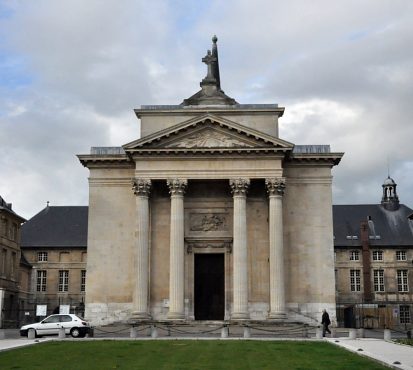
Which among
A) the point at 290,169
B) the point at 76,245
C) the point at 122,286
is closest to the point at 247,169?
the point at 290,169

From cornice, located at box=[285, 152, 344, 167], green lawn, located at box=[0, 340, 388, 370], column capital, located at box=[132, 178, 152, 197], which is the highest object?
cornice, located at box=[285, 152, 344, 167]

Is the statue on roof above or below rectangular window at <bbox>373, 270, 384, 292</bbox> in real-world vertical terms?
above

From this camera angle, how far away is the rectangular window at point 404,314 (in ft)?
262

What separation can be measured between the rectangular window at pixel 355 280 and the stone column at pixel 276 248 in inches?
1524

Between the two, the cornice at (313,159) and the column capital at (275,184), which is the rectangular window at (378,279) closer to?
the cornice at (313,159)

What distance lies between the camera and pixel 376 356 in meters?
24.5

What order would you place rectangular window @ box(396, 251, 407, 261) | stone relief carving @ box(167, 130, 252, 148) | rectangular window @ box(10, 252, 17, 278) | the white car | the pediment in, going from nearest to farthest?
the white car, the pediment, stone relief carving @ box(167, 130, 252, 148), rectangular window @ box(10, 252, 17, 278), rectangular window @ box(396, 251, 407, 261)

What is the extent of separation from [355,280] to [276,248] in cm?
3965

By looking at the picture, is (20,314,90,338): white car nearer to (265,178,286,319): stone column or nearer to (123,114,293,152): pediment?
(265,178,286,319): stone column

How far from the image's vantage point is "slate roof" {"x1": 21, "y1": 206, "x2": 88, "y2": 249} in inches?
3310

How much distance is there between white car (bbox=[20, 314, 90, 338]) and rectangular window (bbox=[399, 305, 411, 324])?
49129mm

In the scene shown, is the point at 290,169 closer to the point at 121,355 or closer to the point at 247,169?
the point at 247,169

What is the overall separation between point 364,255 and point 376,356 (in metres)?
60.2

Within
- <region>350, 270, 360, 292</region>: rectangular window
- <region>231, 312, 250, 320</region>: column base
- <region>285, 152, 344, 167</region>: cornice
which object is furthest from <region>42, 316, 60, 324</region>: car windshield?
<region>350, 270, 360, 292</region>: rectangular window
